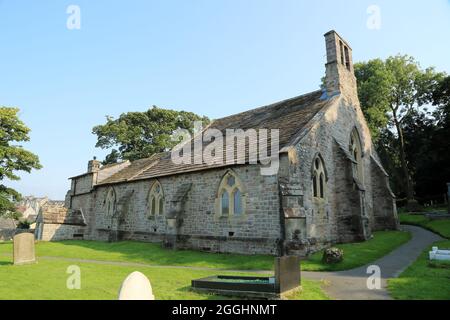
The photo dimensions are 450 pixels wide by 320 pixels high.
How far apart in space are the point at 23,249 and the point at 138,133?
3348 centimetres

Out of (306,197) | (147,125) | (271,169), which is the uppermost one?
(147,125)

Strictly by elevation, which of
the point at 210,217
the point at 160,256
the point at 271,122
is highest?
the point at 271,122

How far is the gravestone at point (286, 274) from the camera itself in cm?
775

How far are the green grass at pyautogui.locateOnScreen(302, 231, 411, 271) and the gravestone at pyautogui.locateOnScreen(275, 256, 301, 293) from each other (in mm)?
3890

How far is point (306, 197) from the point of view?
15484mm

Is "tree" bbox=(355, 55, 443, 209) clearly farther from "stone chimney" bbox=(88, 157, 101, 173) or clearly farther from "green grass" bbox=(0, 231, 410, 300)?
"stone chimney" bbox=(88, 157, 101, 173)

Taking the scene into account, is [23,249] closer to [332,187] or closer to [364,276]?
[364,276]

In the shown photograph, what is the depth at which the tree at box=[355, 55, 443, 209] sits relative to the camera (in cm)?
3516

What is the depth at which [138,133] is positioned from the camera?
46.5 meters

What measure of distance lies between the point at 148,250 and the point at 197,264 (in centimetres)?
528

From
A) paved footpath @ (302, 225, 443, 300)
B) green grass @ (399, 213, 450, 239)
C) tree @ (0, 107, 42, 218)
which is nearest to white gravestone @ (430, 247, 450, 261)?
paved footpath @ (302, 225, 443, 300)

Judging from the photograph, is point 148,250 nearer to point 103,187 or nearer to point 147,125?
point 103,187

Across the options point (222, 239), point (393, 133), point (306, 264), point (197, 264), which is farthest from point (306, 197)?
point (393, 133)

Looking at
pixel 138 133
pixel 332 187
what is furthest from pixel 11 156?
pixel 332 187
